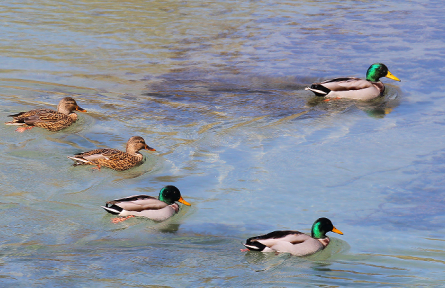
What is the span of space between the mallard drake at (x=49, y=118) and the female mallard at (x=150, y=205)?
3.71m

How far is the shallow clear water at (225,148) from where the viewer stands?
7.68 meters

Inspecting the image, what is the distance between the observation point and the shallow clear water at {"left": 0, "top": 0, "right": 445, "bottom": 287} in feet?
25.2

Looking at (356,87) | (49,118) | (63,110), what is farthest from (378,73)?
(49,118)

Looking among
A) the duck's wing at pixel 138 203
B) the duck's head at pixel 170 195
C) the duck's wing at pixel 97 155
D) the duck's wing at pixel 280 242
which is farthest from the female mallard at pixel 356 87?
the duck's wing at pixel 280 242

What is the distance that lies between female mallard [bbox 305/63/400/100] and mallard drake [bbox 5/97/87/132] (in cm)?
495

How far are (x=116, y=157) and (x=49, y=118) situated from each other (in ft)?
7.92

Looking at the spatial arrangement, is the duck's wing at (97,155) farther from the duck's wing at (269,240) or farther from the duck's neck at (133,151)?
the duck's wing at (269,240)

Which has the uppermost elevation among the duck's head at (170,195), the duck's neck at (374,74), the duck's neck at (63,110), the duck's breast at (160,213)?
the duck's neck at (374,74)

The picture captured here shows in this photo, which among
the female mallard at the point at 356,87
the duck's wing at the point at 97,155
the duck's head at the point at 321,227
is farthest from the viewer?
the female mallard at the point at 356,87

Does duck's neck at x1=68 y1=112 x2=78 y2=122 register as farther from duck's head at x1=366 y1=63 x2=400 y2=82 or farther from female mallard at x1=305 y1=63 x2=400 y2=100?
duck's head at x1=366 y1=63 x2=400 y2=82

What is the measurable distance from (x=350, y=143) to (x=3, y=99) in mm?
7092

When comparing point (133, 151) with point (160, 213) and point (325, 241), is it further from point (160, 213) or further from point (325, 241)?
point (325, 241)

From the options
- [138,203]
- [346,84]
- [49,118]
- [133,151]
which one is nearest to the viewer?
[138,203]

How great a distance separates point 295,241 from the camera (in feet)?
25.5
